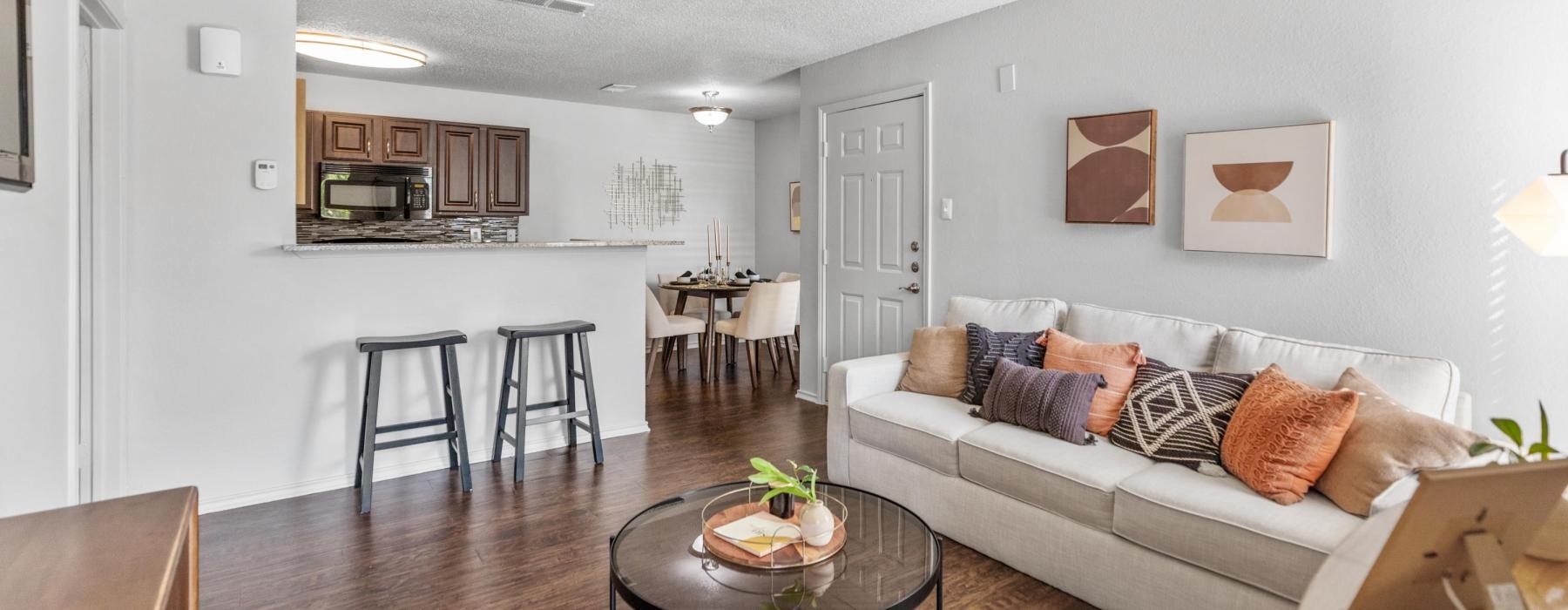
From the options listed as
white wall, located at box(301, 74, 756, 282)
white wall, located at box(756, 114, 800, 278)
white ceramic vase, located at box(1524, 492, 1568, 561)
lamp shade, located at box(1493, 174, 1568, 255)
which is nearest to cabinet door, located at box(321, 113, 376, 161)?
white wall, located at box(301, 74, 756, 282)

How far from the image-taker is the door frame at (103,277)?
298cm

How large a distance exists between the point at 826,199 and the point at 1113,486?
10.7 feet

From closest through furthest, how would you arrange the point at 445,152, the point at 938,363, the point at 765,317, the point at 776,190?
the point at 938,363 → the point at 765,317 → the point at 445,152 → the point at 776,190

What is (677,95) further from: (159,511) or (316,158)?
(159,511)

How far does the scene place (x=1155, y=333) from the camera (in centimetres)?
303

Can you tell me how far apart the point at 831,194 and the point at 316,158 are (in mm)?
3798

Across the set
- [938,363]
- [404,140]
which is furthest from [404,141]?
[938,363]

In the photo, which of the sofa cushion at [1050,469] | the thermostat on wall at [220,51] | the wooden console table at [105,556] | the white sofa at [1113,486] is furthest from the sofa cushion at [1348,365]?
the thermostat on wall at [220,51]

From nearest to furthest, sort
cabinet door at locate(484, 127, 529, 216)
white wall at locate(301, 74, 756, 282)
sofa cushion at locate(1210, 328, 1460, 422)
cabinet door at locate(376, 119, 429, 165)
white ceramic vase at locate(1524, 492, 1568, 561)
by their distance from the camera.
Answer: white ceramic vase at locate(1524, 492, 1568, 561), sofa cushion at locate(1210, 328, 1460, 422), cabinet door at locate(376, 119, 429, 165), white wall at locate(301, 74, 756, 282), cabinet door at locate(484, 127, 529, 216)

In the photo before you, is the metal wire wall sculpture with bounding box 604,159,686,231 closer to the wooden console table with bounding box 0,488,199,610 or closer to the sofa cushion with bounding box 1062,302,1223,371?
the sofa cushion with bounding box 1062,302,1223,371

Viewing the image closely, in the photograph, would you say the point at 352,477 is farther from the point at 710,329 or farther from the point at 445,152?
the point at 445,152

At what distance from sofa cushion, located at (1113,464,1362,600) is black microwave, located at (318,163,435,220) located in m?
5.59

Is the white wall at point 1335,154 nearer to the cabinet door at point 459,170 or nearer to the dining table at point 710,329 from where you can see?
the dining table at point 710,329

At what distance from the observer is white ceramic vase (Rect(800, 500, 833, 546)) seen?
191 centimetres
